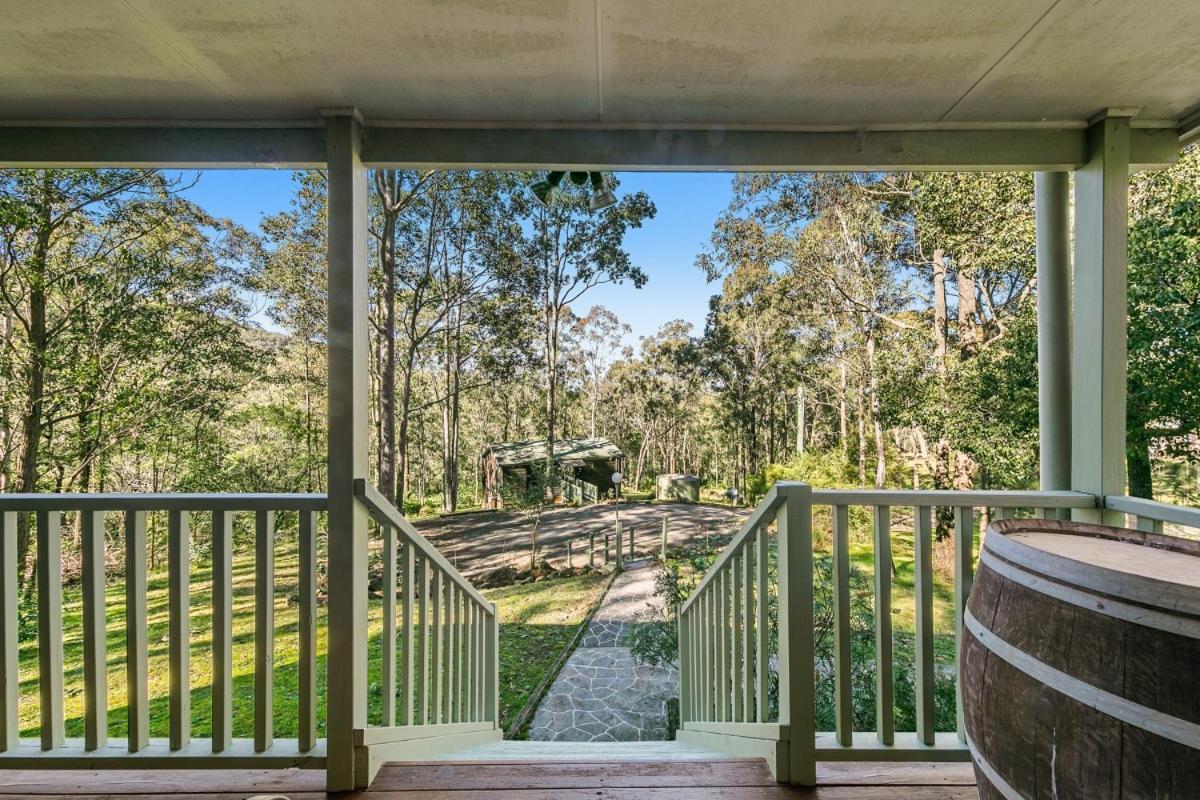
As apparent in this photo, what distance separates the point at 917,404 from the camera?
5422 millimetres

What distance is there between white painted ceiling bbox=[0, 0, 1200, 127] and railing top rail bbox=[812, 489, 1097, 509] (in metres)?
1.21

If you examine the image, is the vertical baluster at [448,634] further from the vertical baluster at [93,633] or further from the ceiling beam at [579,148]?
the ceiling beam at [579,148]

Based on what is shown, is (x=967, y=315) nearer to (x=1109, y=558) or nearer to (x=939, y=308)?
(x=939, y=308)

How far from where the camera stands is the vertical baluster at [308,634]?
1474mm

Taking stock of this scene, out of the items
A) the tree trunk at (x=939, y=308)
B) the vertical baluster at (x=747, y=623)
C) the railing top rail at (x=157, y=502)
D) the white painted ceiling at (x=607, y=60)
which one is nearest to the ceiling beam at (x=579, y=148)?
the white painted ceiling at (x=607, y=60)

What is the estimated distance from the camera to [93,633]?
57.3 inches

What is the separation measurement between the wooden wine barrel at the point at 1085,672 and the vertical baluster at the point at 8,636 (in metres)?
2.57

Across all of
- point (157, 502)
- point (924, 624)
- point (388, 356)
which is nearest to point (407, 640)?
point (157, 502)

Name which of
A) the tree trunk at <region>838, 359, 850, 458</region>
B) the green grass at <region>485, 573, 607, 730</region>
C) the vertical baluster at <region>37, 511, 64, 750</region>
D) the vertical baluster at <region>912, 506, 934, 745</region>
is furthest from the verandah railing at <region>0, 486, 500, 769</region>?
the tree trunk at <region>838, 359, 850, 458</region>

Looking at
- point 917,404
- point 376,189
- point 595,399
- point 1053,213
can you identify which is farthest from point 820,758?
point 376,189

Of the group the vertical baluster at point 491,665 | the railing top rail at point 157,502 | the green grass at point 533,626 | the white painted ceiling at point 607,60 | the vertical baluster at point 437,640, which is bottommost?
the green grass at point 533,626

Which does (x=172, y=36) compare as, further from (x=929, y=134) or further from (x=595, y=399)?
(x=595, y=399)

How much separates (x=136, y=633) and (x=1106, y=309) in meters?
3.26

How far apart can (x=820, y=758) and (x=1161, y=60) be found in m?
2.23
